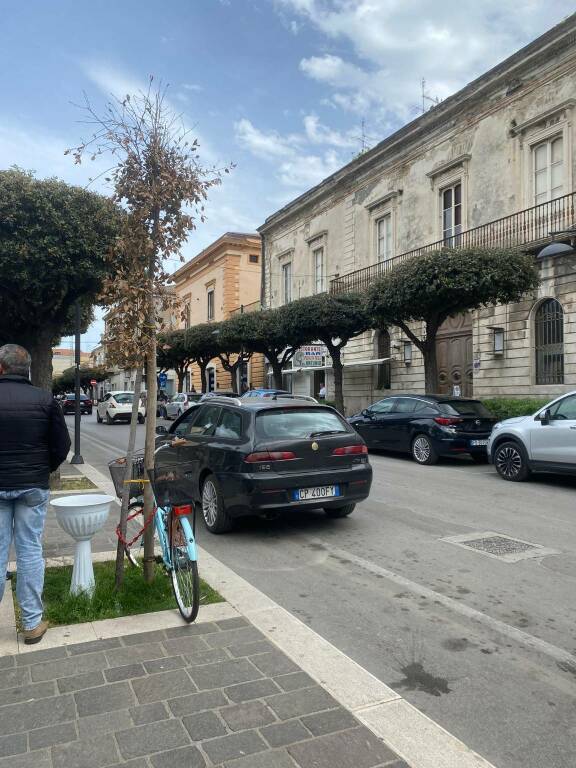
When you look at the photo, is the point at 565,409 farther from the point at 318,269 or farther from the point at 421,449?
the point at 318,269

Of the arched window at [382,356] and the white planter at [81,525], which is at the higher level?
the arched window at [382,356]

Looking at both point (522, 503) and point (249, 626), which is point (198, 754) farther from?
point (522, 503)

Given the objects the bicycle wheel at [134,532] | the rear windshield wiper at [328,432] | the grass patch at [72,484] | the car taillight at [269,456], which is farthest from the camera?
the grass patch at [72,484]

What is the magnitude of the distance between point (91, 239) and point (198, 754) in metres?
8.50

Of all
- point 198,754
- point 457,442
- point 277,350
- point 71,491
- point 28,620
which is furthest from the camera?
point 277,350

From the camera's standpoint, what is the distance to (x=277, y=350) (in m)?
29.1

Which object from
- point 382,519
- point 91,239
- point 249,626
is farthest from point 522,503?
point 91,239

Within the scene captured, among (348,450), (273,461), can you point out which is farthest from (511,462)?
(273,461)

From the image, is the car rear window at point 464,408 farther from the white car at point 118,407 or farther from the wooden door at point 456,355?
the white car at point 118,407

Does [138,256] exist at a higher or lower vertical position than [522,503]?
higher

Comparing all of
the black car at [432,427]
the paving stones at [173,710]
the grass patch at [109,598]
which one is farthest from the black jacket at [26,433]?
the black car at [432,427]

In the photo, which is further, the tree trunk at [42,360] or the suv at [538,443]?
the tree trunk at [42,360]

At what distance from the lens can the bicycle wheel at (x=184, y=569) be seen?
12.5 ft

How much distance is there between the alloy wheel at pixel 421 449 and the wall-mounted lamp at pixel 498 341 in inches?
331
